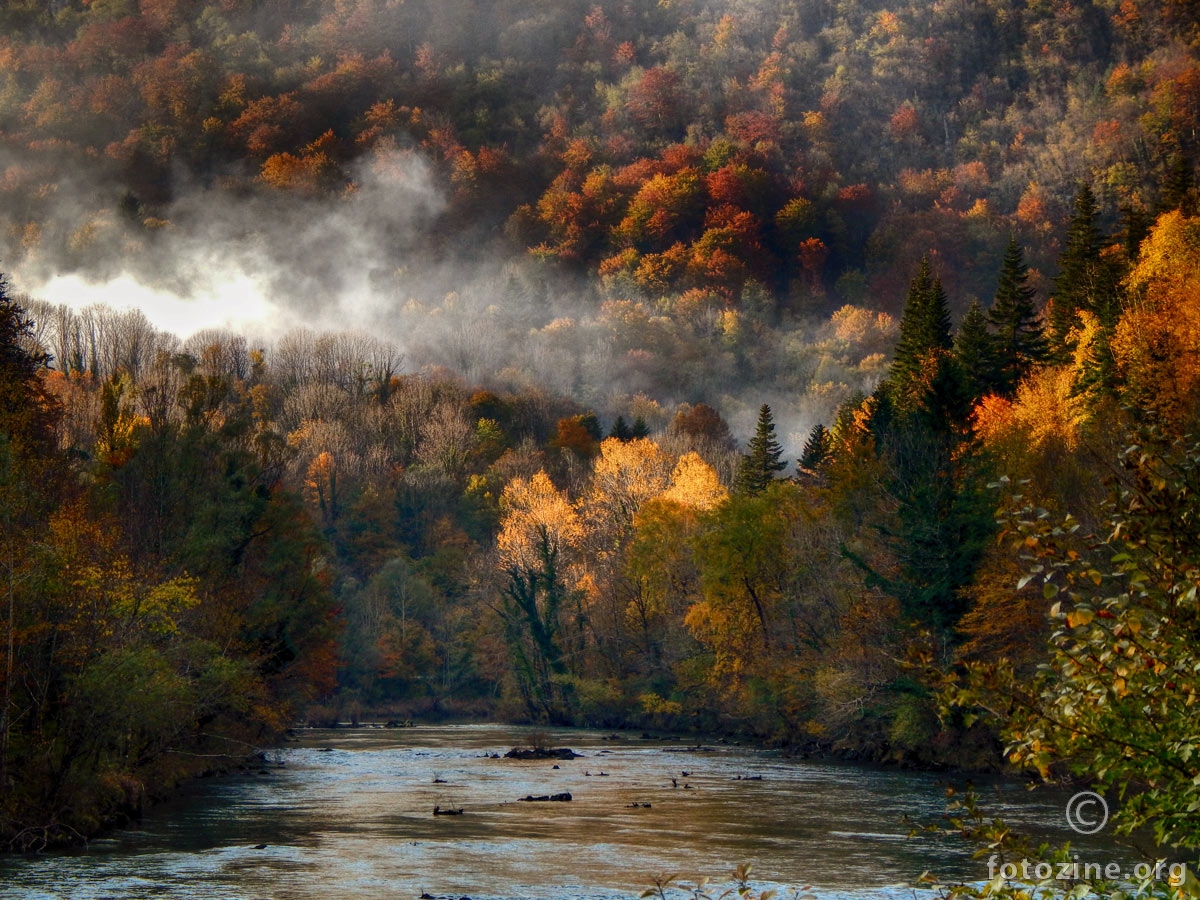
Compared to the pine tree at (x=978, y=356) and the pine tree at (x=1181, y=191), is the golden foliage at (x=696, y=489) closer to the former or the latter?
the pine tree at (x=978, y=356)

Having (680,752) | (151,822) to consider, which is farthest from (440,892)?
(680,752)

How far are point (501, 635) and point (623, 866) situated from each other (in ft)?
209

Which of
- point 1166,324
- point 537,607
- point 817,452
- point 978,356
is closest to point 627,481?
point 537,607

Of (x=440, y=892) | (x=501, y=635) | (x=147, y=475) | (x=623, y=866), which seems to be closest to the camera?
(x=440, y=892)

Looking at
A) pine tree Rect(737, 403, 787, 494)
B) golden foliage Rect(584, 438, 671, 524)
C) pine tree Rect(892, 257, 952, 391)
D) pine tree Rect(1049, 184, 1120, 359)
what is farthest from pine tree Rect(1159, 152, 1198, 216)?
golden foliage Rect(584, 438, 671, 524)

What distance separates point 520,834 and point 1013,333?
60750 millimetres

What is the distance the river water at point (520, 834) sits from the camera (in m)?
30.5

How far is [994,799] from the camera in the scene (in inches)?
1795

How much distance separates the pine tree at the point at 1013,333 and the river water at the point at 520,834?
3527 cm

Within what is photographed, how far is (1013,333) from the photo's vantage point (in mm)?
88688

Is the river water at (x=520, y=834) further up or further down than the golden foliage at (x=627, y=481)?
further down

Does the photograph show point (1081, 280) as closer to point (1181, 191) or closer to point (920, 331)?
point (1181, 191)

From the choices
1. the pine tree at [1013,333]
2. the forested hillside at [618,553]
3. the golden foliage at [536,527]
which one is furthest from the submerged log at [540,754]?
the pine tree at [1013,333]

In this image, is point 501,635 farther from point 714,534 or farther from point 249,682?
point 249,682
